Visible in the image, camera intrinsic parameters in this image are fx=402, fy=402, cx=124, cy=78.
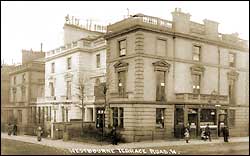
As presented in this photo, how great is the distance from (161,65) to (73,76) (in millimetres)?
6594

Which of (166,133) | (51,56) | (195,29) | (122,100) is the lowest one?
(166,133)

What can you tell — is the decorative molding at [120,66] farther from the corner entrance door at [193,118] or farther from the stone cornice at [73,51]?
the corner entrance door at [193,118]

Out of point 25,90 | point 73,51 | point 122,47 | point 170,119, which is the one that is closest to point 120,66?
point 122,47

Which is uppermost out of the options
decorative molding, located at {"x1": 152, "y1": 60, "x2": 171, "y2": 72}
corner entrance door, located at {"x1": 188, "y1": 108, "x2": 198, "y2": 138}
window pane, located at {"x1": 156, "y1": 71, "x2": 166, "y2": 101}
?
decorative molding, located at {"x1": 152, "y1": 60, "x2": 171, "y2": 72}

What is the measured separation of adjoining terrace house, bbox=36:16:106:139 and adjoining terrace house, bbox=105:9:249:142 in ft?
1.97

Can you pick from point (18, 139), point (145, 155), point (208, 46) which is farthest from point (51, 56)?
point (208, 46)

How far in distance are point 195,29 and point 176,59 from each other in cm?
188

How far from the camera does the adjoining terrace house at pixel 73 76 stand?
29.8 feet

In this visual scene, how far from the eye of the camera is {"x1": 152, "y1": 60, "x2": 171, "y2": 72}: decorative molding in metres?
15.2

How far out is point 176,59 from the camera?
575 inches

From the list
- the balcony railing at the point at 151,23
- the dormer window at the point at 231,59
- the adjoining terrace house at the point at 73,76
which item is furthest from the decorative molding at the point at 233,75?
the balcony railing at the point at 151,23

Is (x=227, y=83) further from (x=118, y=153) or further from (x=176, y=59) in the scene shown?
(x=118, y=153)

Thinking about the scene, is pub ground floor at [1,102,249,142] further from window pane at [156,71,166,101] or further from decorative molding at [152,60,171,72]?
decorative molding at [152,60,171,72]

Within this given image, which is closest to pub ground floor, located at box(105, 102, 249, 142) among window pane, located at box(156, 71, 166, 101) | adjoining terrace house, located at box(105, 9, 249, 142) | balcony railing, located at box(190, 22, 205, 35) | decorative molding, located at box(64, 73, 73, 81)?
adjoining terrace house, located at box(105, 9, 249, 142)
